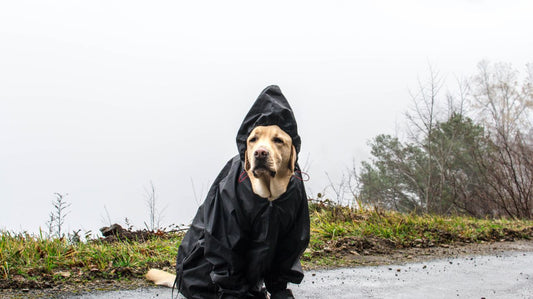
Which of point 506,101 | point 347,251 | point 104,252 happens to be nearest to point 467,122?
point 506,101

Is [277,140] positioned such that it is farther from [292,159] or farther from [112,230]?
[112,230]

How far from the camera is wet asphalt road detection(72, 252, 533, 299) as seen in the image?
16.7ft

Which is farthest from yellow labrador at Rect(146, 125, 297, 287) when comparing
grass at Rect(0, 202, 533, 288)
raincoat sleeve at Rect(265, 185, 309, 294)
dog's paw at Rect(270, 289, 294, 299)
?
grass at Rect(0, 202, 533, 288)

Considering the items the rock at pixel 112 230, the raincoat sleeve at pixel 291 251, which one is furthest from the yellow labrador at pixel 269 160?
the rock at pixel 112 230

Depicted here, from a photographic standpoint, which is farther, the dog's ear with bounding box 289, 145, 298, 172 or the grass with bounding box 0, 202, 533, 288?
the grass with bounding box 0, 202, 533, 288

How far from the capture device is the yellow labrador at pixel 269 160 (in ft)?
11.3

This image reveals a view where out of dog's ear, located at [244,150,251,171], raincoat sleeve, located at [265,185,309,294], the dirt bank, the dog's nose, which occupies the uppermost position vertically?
the dog's nose

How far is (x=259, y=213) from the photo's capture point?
3.54 m

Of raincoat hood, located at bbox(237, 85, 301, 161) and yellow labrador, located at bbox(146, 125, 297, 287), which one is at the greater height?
raincoat hood, located at bbox(237, 85, 301, 161)

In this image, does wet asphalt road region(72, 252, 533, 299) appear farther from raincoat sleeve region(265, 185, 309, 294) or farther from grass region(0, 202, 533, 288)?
raincoat sleeve region(265, 185, 309, 294)

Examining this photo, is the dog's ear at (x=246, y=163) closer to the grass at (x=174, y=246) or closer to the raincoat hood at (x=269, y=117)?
the raincoat hood at (x=269, y=117)

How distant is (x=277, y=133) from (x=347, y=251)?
4542 mm

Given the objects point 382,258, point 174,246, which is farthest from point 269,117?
point 382,258

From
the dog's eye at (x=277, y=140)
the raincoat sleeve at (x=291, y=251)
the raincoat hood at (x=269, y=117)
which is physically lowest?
the raincoat sleeve at (x=291, y=251)
